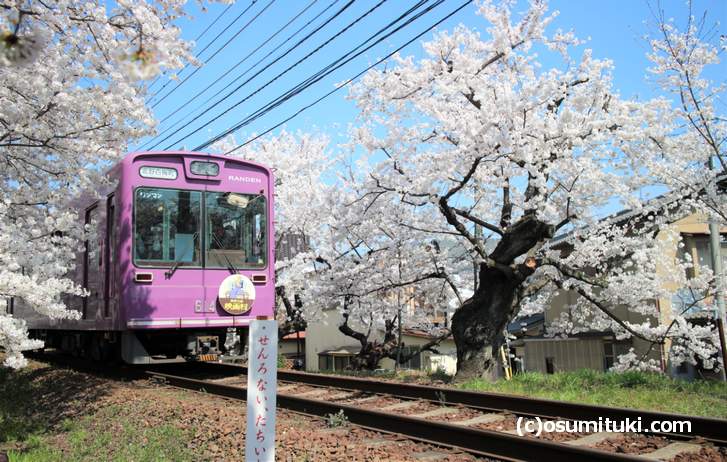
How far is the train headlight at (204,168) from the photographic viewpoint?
929 centimetres

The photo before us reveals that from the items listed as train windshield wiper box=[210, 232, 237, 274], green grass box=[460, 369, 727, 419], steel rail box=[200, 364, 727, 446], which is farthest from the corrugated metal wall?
train windshield wiper box=[210, 232, 237, 274]

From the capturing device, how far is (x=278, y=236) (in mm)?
21219

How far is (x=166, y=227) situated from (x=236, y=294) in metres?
1.41

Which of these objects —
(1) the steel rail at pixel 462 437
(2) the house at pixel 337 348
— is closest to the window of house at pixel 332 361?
(2) the house at pixel 337 348

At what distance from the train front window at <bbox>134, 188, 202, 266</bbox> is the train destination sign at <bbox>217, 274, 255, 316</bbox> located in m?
0.57

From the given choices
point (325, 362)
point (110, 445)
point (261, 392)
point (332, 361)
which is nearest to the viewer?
point (261, 392)

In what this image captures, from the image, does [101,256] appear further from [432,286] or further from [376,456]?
[432,286]

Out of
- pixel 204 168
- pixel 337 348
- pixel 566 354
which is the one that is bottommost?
pixel 566 354

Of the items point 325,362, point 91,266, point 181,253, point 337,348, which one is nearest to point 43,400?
point 91,266

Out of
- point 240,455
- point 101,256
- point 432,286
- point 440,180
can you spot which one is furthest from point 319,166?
point 240,455

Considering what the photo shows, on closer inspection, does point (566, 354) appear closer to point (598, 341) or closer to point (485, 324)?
point (598, 341)

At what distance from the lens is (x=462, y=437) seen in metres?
5.43

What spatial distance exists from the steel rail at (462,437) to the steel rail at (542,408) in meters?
1.22

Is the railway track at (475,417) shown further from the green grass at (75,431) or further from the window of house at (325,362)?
the window of house at (325,362)
